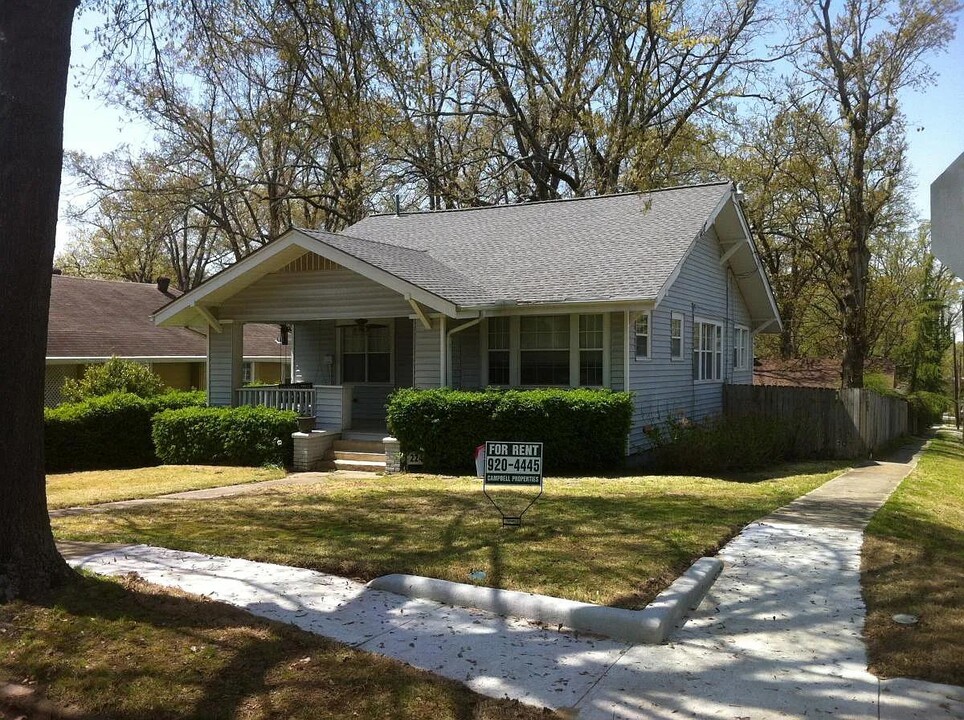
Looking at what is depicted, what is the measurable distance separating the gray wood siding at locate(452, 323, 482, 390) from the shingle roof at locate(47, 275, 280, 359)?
10.5 meters

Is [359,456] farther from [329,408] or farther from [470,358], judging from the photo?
[470,358]

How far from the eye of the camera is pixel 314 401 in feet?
54.3

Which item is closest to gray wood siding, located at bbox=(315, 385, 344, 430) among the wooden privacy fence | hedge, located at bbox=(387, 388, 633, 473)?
hedge, located at bbox=(387, 388, 633, 473)

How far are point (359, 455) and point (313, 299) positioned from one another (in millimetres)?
3329

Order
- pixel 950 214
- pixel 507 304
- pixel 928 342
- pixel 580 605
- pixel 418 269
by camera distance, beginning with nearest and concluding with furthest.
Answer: pixel 950 214
pixel 580 605
pixel 507 304
pixel 418 269
pixel 928 342

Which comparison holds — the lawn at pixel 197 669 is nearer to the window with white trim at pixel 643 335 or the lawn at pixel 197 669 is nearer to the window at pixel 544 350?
the window at pixel 544 350

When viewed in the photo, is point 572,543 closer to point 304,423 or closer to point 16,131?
point 16,131

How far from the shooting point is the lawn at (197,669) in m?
4.07

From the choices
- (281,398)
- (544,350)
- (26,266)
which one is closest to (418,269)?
(544,350)

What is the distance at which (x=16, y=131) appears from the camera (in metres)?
5.55

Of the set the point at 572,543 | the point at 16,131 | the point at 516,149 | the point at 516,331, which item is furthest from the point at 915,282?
the point at 16,131

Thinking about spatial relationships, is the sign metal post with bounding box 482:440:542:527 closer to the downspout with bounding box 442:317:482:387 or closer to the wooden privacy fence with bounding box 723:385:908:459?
the downspout with bounding box 442:317:482:387

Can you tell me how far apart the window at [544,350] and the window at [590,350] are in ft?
0.99

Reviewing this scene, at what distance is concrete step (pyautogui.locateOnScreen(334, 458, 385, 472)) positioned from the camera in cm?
1500
